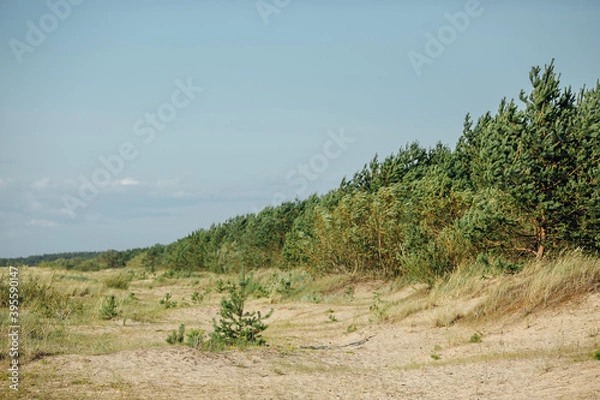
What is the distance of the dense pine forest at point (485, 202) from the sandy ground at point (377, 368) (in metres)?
3.39

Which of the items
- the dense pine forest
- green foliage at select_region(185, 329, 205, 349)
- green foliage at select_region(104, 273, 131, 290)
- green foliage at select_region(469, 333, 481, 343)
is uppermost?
the dense pine forest

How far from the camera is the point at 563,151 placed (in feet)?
50.0

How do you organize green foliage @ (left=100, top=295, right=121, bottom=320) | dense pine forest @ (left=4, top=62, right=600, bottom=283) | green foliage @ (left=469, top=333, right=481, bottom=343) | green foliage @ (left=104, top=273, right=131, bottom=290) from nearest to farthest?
green foliage @ (left=469, top=333, right=481, bottom=343) → dense pine forest @ (left=4, top=62, right=600, bottom=283) → green foliage @ (left=100, top=295, right=121, bottom=320) → green foliage @ (left=104, top=273, right=131, bottom=290)

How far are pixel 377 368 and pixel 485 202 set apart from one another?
23.9 ft

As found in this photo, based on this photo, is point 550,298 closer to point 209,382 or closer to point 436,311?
point 436,311

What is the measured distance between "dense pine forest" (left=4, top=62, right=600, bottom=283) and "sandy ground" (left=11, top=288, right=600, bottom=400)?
3.39 metres

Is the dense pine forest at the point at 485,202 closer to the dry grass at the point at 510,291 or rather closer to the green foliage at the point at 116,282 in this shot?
the dry grass at the point at 510,291

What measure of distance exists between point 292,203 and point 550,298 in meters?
34.1

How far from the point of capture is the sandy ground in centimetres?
770

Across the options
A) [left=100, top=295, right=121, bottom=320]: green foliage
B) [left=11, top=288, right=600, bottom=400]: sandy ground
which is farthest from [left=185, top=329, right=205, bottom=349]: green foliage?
[left=100, top=295, right=121, bottom=320]: green foliage

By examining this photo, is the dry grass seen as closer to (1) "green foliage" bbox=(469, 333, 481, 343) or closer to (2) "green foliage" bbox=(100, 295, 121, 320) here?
(1) "green foliage" bbox=(469, 333, 481, 343)

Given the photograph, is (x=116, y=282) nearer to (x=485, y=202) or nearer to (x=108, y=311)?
(x=108, y=311)

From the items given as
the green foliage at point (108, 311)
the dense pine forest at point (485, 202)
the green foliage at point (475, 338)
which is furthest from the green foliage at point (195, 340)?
the dense pine forest at point (485, 202)

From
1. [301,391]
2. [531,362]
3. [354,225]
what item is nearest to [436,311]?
[531,362]
